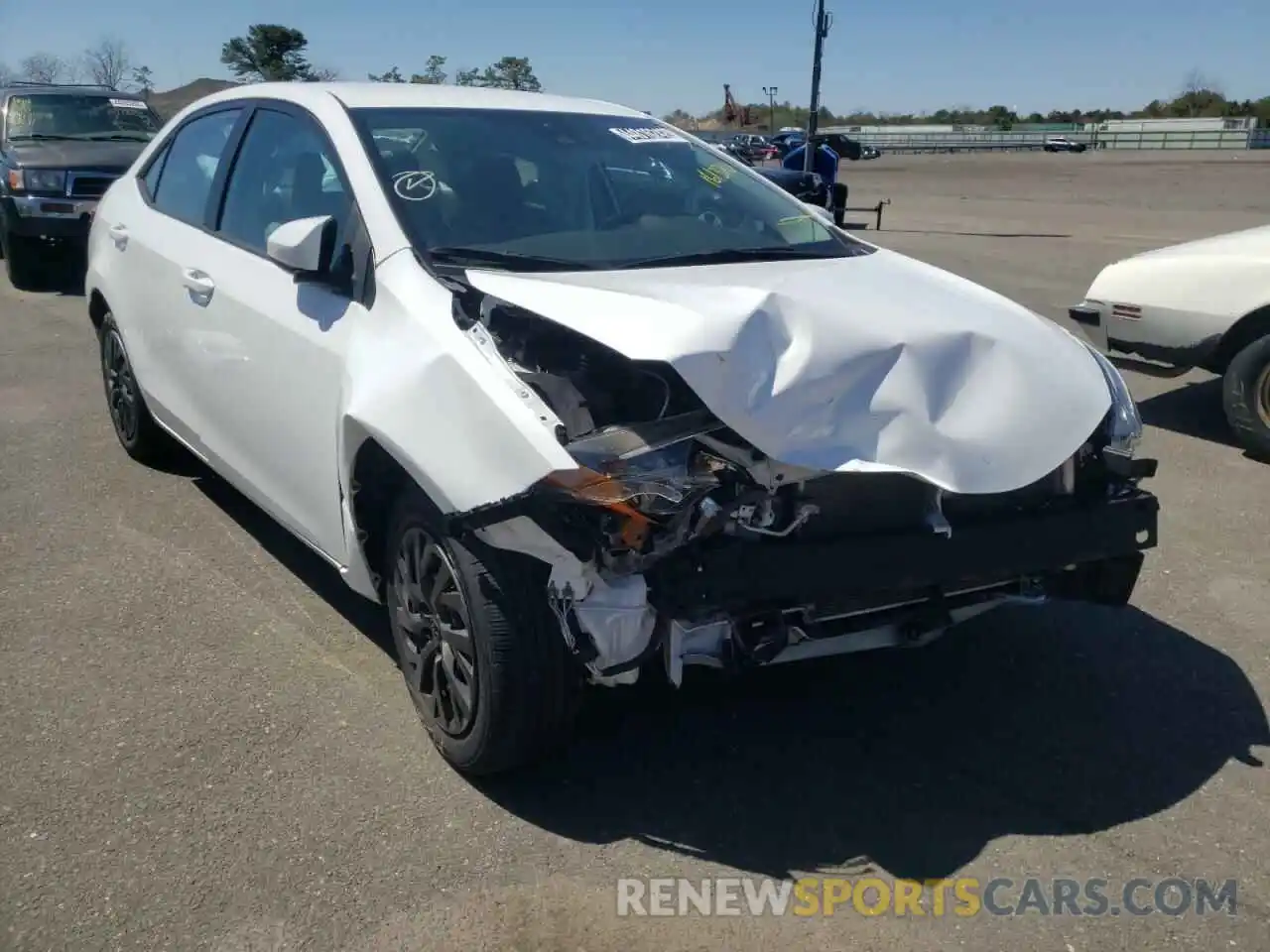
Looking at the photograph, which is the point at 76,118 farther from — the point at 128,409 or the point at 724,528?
the point at 724,528

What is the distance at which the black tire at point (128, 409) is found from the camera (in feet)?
17.7

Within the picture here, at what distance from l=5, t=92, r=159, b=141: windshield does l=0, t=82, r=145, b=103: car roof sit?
0.16ft

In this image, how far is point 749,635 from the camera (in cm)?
286

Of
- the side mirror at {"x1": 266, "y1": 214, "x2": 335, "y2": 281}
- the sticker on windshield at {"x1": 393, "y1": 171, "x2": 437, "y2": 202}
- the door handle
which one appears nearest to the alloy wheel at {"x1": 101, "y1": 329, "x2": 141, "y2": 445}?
the door handle

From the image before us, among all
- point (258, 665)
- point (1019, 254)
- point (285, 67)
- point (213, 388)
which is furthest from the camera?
point (285, 67)

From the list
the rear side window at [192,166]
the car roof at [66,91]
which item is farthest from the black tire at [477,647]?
the car roof at [66,91]

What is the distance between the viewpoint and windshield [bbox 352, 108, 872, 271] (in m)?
3.52

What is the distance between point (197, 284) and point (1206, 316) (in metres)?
4.98

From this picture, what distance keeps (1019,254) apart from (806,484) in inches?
505

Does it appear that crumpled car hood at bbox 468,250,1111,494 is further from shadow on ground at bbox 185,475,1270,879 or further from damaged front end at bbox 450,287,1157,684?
shadow on ground at bbox 185,475,1270,879

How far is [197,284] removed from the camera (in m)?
4.21

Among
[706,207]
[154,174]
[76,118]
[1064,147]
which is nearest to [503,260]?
[706,207]

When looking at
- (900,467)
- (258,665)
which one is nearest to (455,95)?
(258,665)

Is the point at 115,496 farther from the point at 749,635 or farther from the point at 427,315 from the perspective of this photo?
the point at 749,635
